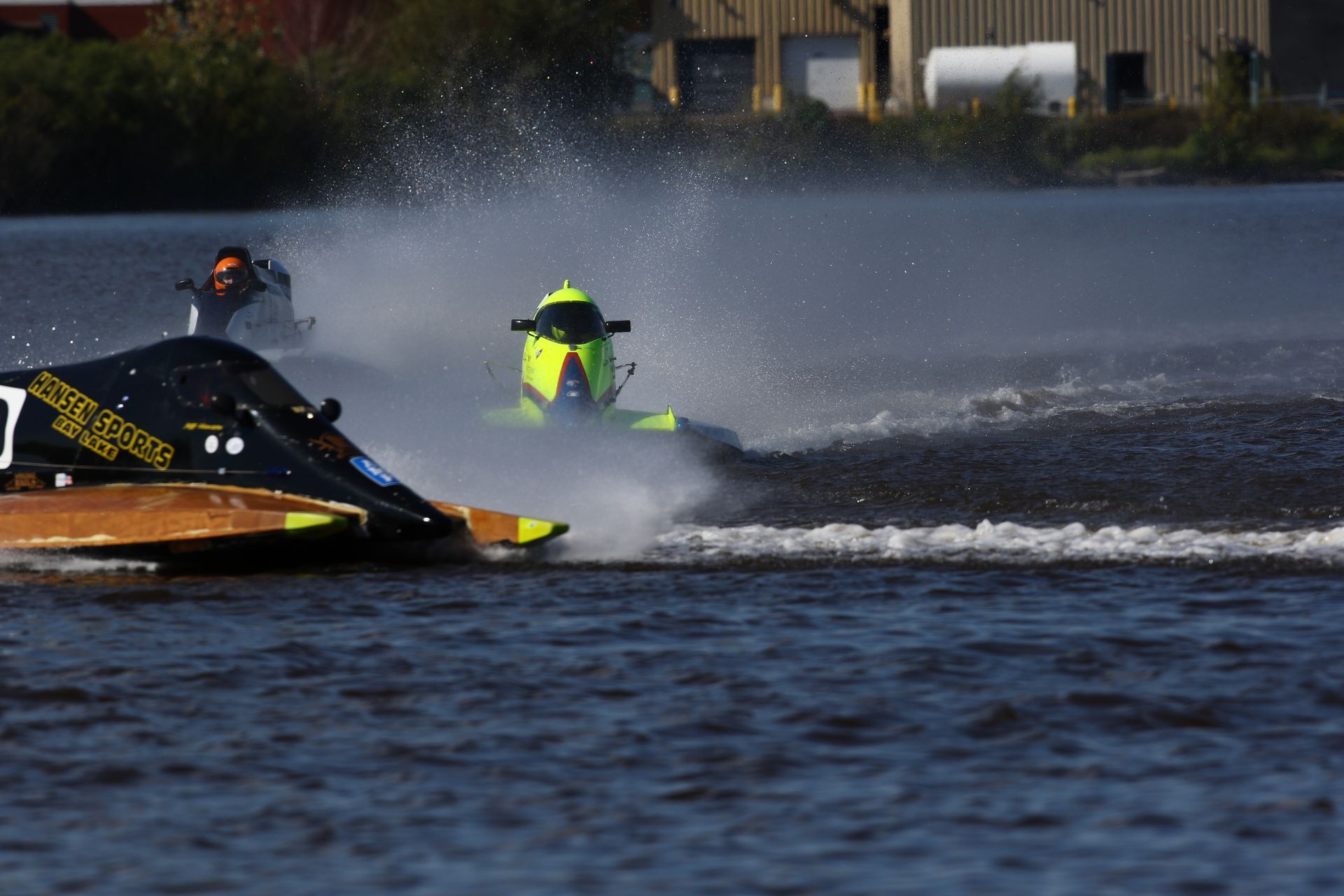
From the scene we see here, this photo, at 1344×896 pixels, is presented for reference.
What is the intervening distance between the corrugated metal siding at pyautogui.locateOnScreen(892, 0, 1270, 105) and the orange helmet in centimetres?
5324

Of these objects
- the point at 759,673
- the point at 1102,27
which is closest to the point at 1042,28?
the point at 1102,27

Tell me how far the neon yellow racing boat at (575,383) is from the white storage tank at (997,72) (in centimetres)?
5216

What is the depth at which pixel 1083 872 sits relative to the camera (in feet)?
23.7

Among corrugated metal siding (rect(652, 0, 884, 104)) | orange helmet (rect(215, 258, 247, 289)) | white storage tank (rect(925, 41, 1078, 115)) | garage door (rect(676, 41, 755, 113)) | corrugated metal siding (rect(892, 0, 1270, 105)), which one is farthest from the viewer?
garage door (rect(676, 41, 755, 113))

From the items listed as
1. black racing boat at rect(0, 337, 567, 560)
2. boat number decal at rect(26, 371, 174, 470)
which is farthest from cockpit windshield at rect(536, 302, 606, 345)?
boat number decal at rect(26, 371, 174, 470)

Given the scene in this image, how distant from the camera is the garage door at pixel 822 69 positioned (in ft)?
236

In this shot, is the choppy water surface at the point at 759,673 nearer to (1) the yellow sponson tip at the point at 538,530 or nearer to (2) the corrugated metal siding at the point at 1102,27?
(1) the yellow sponson tip at the point at 538,530

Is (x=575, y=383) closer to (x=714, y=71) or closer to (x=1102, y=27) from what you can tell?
(x=714, y=71)

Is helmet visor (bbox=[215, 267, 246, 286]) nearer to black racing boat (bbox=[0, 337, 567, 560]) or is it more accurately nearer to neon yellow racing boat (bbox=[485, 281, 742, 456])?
neon yellow racing boat (bbox=[485, 281, 742, 456])

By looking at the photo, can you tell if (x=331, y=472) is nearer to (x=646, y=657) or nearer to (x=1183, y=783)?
(x=646, y=657)

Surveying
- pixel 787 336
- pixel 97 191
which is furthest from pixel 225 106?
pixel 787 336

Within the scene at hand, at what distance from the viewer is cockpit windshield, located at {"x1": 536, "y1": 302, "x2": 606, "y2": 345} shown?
57.4 ft

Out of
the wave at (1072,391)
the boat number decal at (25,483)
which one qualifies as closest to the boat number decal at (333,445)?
the boat number decal at (25,483)

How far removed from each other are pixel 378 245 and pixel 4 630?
2364 centimetres
